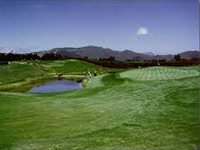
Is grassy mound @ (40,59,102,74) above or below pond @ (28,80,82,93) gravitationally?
above

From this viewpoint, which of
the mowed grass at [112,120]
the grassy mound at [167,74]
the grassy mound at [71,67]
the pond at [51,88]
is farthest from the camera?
the grassy mound at [71,67]

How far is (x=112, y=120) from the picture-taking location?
853 inches

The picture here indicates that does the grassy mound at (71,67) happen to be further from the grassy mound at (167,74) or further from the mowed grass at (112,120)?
the mowed grass at (112,120)

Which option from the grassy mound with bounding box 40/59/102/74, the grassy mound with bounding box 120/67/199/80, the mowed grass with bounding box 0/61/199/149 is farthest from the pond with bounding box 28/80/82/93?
the grassy mound with bounding box 40/59/102/74

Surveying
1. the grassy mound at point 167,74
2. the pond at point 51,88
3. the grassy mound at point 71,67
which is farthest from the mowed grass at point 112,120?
the grassy mound at point 71,67

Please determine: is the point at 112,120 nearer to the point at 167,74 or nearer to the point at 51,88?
the point at 167,74

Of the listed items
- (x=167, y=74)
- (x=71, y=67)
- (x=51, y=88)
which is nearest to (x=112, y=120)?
(x=167, y=74)

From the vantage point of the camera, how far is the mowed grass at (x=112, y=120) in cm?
1739

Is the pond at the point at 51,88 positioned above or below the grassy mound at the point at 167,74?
below

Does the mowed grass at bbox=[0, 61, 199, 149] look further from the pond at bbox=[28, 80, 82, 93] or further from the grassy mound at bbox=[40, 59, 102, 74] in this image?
the grassy mound at bbox=[40, 59, 102, 74]

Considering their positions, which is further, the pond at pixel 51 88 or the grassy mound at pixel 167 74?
the pond at pixel 51 88

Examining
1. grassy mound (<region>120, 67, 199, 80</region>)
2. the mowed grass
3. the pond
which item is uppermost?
grassy mound (<region>120, 67, 199, 80</region>)

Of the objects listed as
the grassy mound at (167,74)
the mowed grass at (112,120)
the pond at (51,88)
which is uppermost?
the grassy mound at (167,74)

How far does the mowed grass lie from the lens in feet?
57.1
